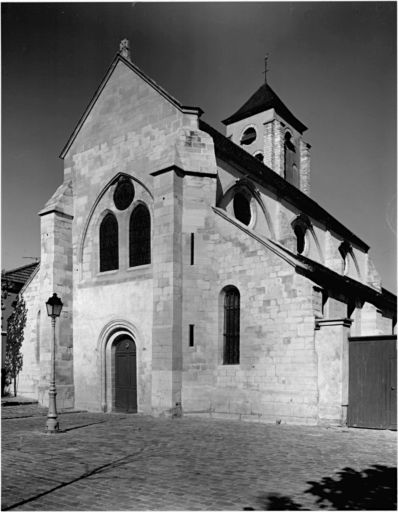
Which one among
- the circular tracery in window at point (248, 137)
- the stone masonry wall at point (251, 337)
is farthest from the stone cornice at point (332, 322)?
the circular tracery in window at point (248, 137)

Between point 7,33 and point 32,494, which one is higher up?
point 7,33

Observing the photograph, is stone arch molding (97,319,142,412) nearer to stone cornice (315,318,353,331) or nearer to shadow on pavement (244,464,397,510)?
stone cornice (315,318,353,331)

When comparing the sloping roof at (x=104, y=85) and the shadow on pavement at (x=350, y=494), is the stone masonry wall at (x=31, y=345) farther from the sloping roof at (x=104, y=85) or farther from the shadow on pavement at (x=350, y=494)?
the shadow on pavement at (x=350, y=494)

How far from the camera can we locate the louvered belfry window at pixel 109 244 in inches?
760

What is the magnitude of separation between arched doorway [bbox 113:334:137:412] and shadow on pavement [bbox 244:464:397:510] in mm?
10946

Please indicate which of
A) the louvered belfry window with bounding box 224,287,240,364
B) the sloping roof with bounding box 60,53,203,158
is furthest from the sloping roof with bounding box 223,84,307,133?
the louvered belfry window with bounding box 224,287,240,364

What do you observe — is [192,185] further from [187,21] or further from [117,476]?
[117,476]

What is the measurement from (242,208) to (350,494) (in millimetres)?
15155

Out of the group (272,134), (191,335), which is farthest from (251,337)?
(272,134)

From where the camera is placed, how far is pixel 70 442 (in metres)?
11.0

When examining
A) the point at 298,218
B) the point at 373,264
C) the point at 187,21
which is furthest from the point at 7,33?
the point at 373,264

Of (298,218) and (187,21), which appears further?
(298,218)

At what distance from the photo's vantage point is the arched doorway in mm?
17812

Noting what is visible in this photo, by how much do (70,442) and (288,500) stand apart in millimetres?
6147
